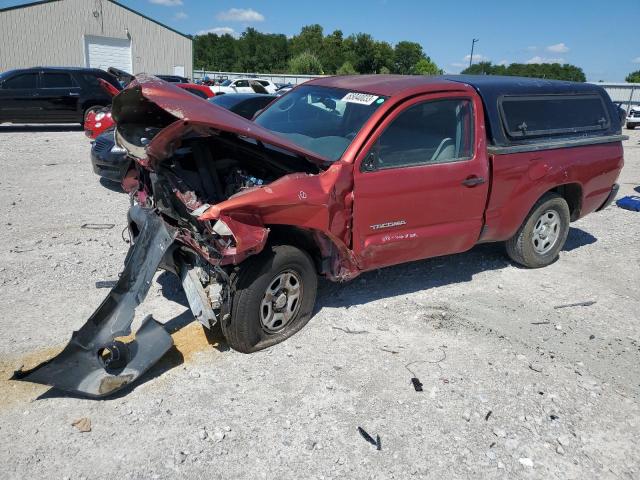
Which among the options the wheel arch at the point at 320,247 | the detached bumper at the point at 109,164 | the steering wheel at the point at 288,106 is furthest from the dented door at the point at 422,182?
the detached bumper at the point at 109,164

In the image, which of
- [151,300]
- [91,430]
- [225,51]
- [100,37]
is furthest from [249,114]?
[225,51]

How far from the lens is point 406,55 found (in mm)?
88438

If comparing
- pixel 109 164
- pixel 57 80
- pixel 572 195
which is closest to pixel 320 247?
pixel 572 195

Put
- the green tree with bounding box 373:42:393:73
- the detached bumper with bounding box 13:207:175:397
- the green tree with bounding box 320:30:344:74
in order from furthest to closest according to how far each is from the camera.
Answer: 1. the green tree with bounding box 373:42:393:73
2. the green tree with bounding box 320:30:344:74
3. the detached bumper with bounding box 13:207:175:397

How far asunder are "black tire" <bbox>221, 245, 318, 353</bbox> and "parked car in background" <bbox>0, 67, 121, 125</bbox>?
12.0 meters

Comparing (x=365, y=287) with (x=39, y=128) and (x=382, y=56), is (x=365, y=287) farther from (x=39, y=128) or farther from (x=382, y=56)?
(x=382, y=56)

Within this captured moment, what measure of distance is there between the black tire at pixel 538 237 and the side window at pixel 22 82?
45.0ft

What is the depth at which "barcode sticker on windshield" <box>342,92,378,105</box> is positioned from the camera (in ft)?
14.0

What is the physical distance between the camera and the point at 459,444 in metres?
3.06

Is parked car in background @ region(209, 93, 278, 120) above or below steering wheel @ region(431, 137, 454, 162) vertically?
below

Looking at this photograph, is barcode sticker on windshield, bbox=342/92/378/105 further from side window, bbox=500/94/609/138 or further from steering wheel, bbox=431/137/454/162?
side window, bbox=500/94/609/138

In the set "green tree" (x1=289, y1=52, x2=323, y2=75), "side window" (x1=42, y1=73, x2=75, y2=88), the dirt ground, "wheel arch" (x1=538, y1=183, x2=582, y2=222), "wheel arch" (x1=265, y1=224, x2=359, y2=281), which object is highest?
"green tree" (x1=289, y1=52, x2=323, y2=75)

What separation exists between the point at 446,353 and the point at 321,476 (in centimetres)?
159

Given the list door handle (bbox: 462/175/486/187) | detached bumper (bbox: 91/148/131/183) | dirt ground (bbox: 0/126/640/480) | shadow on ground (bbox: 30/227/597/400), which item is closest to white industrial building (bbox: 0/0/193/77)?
detached bumper (bbox: 91/148/131/183)
